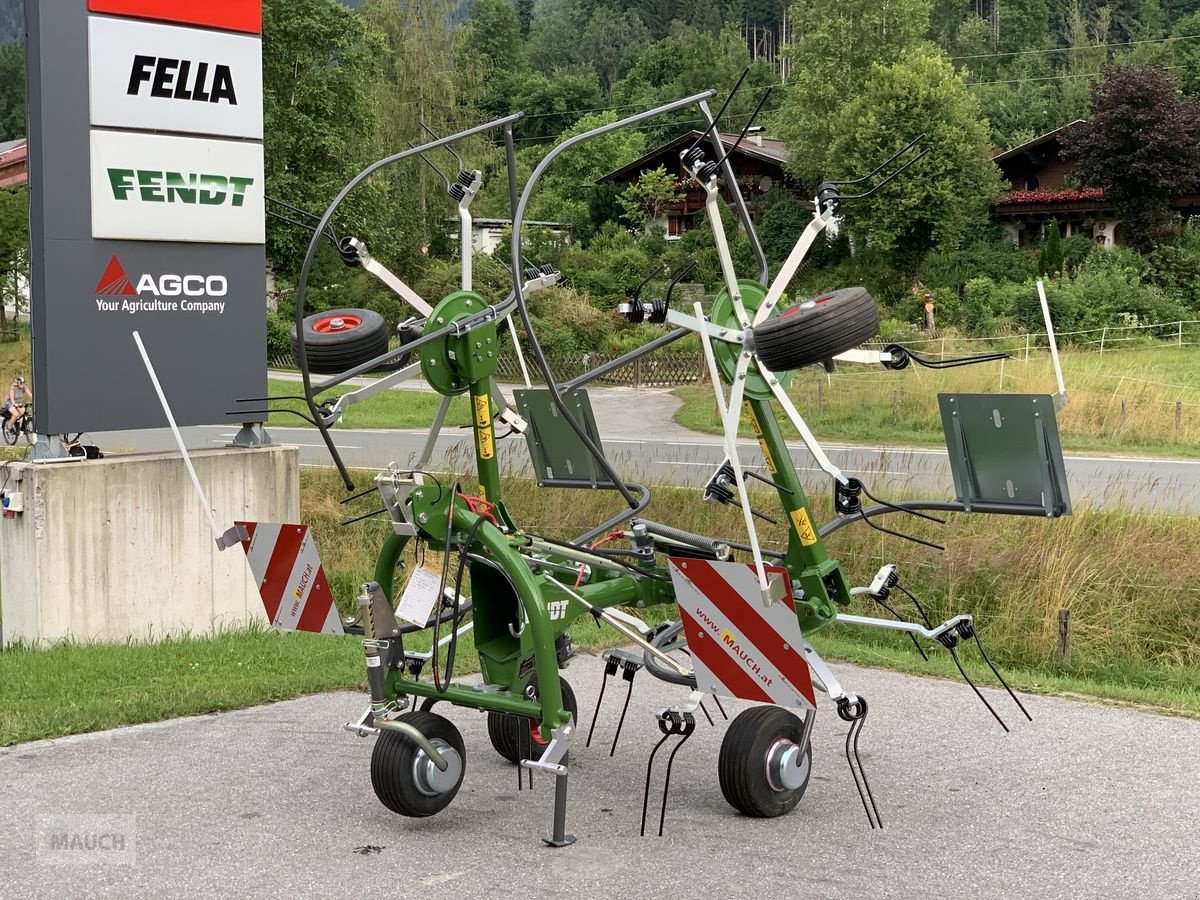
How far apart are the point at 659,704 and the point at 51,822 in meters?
2.99

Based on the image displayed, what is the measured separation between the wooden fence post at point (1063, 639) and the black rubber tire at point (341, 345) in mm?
4712

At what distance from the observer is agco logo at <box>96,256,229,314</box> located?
8812mm

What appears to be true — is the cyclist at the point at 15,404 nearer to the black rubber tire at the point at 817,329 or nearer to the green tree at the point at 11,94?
the black rubber tire at the point at 817,329

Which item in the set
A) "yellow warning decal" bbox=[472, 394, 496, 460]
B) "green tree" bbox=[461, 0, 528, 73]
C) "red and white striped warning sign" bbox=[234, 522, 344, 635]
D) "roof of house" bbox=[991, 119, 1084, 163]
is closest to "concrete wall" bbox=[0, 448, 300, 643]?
"red and white striped warning sign" bbox=[234, 522, 344, 635]

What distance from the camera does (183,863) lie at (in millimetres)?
4844

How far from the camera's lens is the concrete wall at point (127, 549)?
841 cm

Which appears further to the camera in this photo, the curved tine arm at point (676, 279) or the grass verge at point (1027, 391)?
the grass verge at point (1027, 391)

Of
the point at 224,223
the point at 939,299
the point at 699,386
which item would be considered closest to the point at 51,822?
the point at 224,223

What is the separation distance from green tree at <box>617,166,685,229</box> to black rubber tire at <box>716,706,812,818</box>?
157 ft

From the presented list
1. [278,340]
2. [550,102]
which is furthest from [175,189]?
[550,102]

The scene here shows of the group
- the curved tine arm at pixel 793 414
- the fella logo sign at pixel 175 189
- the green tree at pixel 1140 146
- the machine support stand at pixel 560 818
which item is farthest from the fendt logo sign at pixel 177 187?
the green tree at pixel 1140 146

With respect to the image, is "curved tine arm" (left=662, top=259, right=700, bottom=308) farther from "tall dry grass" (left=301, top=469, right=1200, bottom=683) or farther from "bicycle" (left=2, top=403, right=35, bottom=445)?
"bicycle" (left=2, top=403, right=35, bottom=445)

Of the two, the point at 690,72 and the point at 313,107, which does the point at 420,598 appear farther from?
the point at 690,72

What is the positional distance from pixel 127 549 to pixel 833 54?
2112 inches
